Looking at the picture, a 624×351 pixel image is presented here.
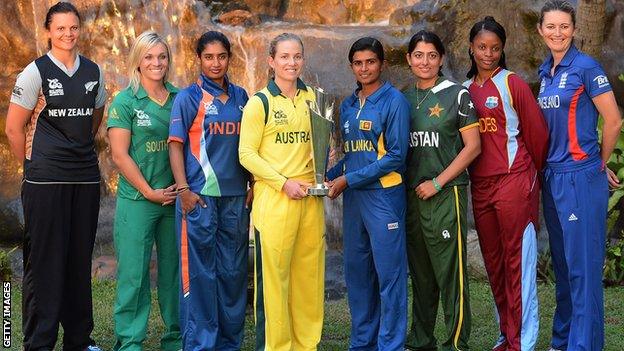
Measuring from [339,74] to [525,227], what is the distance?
4.04 m

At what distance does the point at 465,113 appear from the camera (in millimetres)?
6520

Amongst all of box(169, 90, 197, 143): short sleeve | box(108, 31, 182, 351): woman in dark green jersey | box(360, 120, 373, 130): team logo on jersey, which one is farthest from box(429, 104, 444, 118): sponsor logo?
box(108, 31, 182, 351): woman in dark green jersey

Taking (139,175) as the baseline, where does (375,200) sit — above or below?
below

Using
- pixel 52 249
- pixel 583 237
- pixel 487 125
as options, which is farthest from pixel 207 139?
pixel 583 237

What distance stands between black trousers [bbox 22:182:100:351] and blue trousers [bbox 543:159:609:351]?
2860 millimetres

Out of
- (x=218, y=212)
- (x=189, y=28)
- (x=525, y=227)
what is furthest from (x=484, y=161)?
(x=189, y=28)

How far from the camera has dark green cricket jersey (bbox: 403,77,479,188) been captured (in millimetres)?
6531

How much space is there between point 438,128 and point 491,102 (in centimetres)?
36

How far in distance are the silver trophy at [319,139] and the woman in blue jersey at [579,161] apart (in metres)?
1.33

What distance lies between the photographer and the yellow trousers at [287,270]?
21.2ft

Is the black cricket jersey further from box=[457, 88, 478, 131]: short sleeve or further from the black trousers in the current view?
box=[457, 88, 478, 131]: short sleeve

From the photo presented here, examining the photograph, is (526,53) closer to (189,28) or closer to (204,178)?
(189,28)

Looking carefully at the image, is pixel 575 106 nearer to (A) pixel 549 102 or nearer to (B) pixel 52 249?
(A) pixel 549 102

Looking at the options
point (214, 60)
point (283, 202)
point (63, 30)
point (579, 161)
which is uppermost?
point (63, 30)
